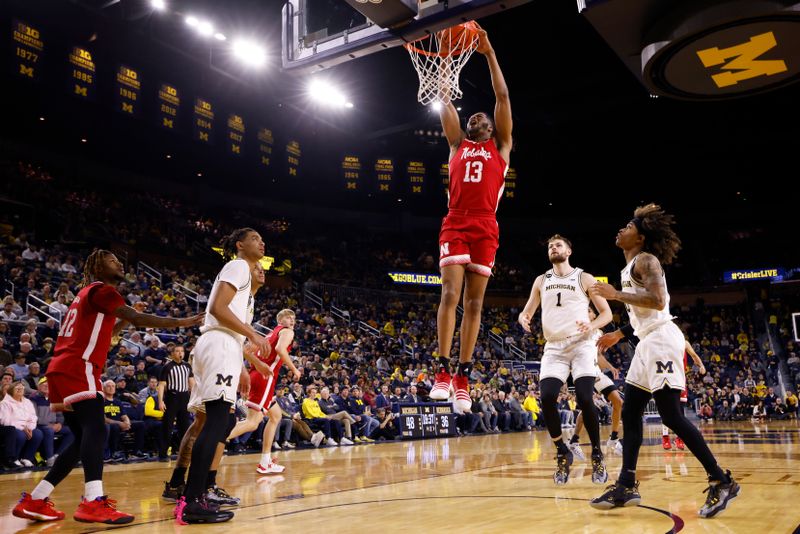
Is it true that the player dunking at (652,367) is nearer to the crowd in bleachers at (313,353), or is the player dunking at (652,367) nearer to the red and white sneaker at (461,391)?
the red and white sneaker at (461,391)

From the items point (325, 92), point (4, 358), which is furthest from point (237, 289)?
point (325, 92)

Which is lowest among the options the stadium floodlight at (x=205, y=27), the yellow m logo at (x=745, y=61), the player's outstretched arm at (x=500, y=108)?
the player's outstretched arm at (x=500, y=108)

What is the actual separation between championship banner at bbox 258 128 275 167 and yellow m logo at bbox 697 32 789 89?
893 inches

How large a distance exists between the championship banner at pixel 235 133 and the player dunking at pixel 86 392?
2098 cm

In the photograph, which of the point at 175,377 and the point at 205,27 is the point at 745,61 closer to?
the point at 175,377

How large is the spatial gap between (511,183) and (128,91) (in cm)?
1948

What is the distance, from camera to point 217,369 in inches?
190

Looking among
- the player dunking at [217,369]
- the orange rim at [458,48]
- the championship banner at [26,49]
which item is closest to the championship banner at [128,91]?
the championship banner at [26,49]

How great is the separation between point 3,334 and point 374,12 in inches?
380

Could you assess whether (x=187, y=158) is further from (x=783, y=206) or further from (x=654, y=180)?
(x=783, y=206)

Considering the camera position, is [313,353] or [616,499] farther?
[313,353]

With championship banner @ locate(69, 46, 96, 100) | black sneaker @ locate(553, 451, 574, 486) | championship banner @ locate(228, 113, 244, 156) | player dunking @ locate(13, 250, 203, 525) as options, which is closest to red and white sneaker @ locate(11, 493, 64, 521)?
player dunking @ locate(13, 250, 203, 525)

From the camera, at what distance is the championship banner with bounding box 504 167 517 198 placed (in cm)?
3338

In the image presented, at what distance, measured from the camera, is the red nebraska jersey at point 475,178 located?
5.02 meters
